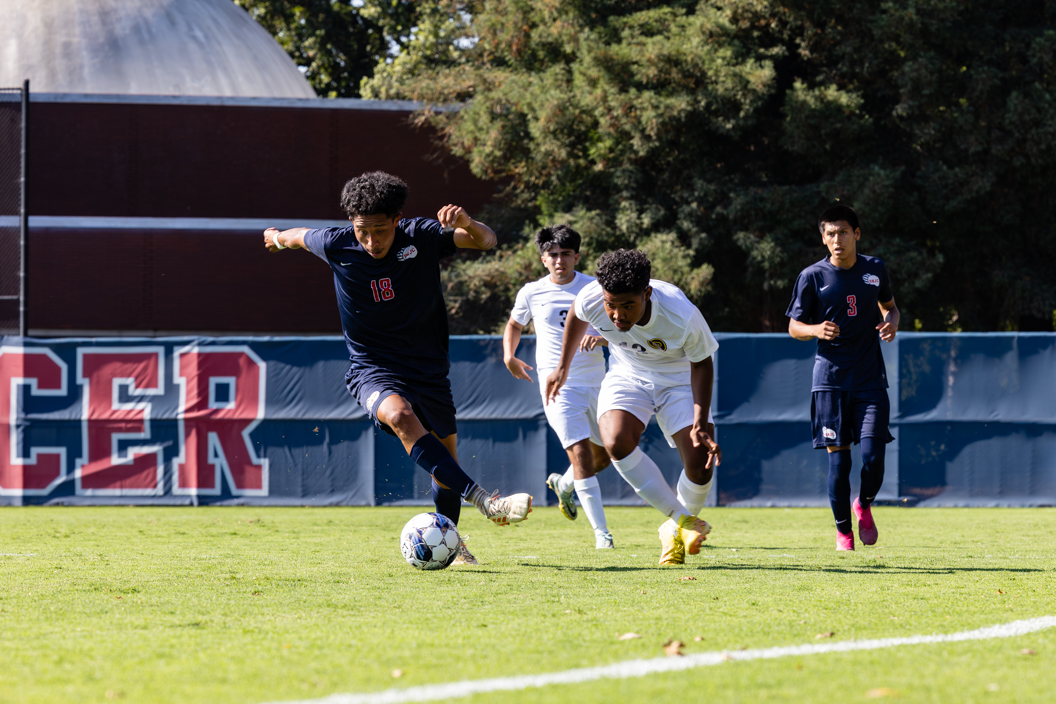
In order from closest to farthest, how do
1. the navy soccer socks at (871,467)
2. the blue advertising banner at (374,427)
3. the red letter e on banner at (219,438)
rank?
the navy soccer socks at (871,467) < the blue advertising banner at (374,427) < the red letter e on banner at (219,438)

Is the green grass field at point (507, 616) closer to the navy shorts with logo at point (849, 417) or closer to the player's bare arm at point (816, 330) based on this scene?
the navy shorts with logo at point (849, 417)

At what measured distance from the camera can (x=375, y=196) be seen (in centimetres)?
595

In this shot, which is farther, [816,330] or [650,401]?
[816,330]

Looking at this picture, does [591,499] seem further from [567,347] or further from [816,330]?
[816,330]

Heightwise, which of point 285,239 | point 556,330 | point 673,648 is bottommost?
point 673,648

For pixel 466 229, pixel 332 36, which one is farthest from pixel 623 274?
pixel 332 36

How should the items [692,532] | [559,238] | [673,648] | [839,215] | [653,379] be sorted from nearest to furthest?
[673,648], [692,532], [653,379], [839,215], [559,238]

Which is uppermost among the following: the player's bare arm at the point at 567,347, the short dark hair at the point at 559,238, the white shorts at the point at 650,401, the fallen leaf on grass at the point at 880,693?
the short dark hair at the point at 559,238

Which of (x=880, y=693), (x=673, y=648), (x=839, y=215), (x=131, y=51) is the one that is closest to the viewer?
(x=880, y=693)

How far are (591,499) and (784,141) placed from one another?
596 inches

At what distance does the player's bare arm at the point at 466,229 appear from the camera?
5821 millimetres

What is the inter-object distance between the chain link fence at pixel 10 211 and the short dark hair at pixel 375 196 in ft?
32.1

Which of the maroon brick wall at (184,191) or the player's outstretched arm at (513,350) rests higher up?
the maroon brick wall at (184,191)

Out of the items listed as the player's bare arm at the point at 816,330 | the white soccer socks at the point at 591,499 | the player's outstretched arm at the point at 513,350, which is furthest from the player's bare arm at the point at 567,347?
the player's outstretched arm at the point at 513,350
